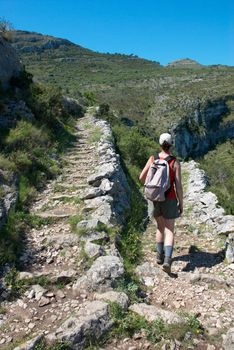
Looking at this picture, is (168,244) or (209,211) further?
(209,211)

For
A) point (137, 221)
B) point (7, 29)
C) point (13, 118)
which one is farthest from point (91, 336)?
point (7, 29)

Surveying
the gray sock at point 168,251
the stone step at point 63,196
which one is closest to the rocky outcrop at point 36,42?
the stone step at point 63,196

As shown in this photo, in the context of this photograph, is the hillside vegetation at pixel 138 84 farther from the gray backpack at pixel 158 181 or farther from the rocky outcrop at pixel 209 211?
the gray backpack at pixel 158 181

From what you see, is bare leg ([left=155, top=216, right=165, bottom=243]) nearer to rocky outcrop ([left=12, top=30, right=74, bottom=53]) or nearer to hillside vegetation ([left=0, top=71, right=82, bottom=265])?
hillside vegetation ([left=0, top=71, right=82, bottom=265])

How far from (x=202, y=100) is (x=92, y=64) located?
168ft

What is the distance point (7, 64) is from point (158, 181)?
1180 cm

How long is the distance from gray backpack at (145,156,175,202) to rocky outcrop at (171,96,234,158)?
10082 centimetres

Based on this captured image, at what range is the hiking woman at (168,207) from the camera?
613 cm

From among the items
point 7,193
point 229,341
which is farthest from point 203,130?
point 229,341

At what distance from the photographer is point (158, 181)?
6.05 metres

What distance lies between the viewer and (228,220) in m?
8.09

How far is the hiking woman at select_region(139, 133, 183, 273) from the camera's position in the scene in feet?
20.1

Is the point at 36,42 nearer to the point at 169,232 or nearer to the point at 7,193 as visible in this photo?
the point at 7,193

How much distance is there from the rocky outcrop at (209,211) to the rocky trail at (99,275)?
0.14 feet
